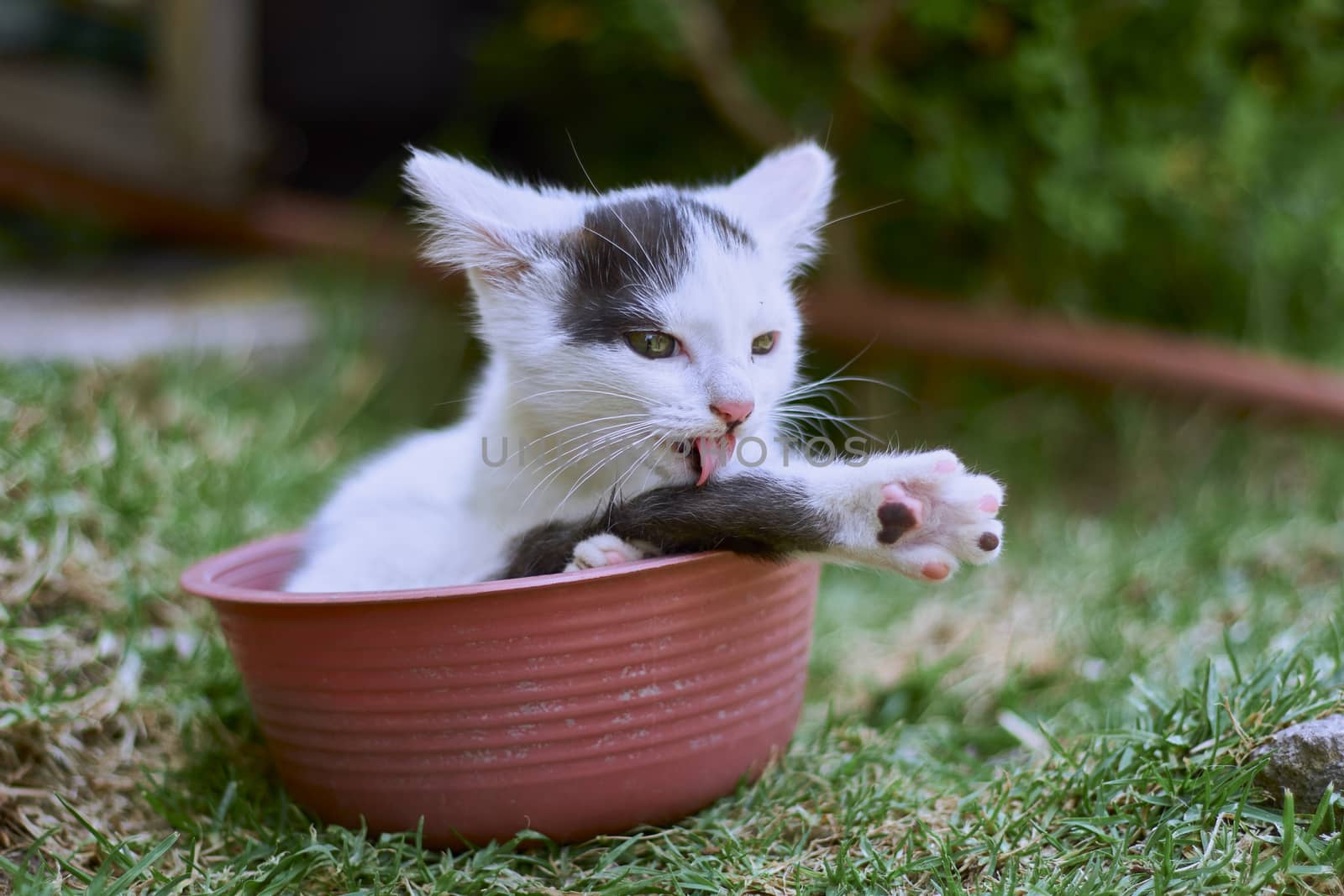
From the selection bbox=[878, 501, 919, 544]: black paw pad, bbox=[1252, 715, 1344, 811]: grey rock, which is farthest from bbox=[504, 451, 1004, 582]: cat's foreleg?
bbox=[1252, 715, 1344, 811]: grey rock

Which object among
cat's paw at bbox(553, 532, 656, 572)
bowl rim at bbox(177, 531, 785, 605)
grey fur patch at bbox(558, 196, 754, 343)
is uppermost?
grey fur patch at bbox(558, 196, 754, 343)

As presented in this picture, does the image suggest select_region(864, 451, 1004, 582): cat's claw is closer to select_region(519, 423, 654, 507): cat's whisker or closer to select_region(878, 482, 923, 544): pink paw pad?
select_region(878, 482, 923, 544): pink paw pad

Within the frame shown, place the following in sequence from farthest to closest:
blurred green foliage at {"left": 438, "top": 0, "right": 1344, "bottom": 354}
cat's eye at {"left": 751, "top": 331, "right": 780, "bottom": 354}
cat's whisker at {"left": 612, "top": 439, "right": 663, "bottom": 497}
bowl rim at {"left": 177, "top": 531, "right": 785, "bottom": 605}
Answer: blurred green foliage at {"left": 438, "top": 0, "right": 1344, "bottom": 354} → cat's eye at {"left": 751, "top": 331, "right": 780, "bottom": 354} → cat's whisker at {"left": 612, "top": 439, "right": 663, "bottom": 497} → bowl rim at {"left": 177, "top": 531, "right": 785, "bottom": 605}

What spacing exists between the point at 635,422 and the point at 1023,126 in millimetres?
2535

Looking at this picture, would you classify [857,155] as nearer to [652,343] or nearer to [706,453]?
[652,343]

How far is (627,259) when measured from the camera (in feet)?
5.61

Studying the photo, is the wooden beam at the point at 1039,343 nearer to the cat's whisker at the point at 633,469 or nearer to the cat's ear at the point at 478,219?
the cat's ear at the point at 478,219

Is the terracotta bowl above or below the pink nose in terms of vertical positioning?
below

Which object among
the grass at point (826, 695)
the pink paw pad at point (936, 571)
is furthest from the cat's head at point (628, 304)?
the grass at point (826, 695)

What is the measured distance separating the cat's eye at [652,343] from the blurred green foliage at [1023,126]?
81.5 inches

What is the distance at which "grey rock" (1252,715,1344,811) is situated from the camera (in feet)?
5.00

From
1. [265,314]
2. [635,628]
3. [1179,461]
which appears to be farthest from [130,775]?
[1179,461]

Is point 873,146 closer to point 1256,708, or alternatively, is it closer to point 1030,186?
point 1030,186

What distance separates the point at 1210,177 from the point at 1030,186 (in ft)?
2.35
